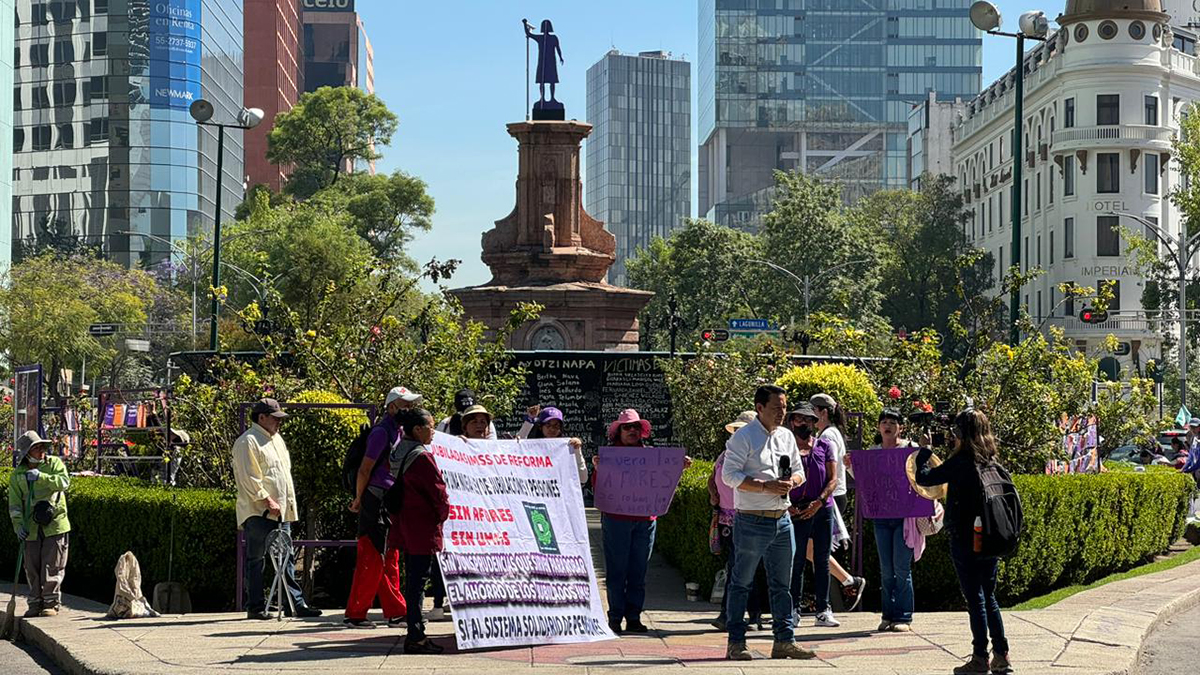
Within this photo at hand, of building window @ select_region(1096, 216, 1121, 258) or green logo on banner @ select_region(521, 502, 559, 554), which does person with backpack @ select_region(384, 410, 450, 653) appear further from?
building window @ select_region(1096, 216, 1121, 258)

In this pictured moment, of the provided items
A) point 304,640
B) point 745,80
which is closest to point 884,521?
point 304,640

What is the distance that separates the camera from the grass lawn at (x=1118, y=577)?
15977 millimetres

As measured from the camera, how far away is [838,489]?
45.4 feet

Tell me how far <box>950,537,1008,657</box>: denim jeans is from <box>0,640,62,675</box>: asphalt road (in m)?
6.07

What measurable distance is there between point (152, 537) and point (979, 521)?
800cm

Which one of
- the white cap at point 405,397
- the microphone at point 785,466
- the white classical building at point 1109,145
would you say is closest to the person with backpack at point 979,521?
the microphone at point 785,466

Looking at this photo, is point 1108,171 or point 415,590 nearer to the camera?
point 415,590

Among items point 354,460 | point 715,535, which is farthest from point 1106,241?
point 354,460

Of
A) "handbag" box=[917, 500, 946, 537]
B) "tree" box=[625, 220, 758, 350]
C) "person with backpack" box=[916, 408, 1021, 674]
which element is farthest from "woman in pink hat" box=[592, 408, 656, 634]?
"tree" box=[625, 220, 758, 350]

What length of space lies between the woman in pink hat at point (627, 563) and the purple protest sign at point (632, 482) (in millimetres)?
66

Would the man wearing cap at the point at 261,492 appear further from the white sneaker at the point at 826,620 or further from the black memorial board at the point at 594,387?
the black memorial board at the point at 594,387

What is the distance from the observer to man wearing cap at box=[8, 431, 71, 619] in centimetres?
1502

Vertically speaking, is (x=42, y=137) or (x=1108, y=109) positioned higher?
(x=42, y=137)

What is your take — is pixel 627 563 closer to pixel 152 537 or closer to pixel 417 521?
pixel 417 521
